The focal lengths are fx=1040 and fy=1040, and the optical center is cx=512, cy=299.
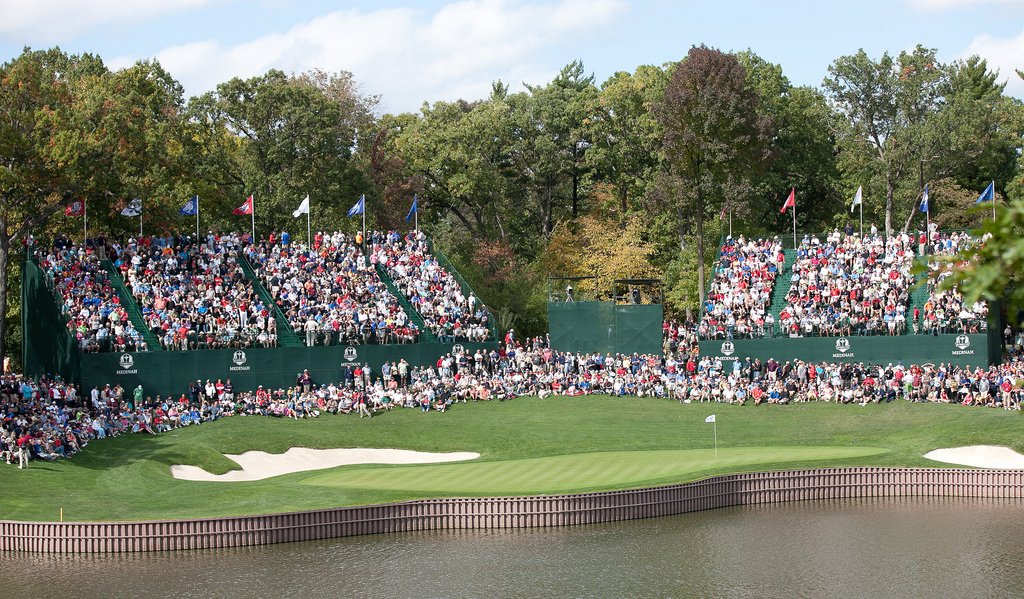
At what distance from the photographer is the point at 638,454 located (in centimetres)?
3481

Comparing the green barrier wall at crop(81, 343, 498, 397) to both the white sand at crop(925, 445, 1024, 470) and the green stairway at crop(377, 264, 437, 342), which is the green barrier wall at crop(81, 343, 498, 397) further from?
the white sand at crop(925, 445, 1024, 470)

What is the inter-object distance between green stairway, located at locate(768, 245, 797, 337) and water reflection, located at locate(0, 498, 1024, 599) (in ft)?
64.4

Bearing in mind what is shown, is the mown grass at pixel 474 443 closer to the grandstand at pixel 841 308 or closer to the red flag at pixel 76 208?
the grandstand at pixel 841 308

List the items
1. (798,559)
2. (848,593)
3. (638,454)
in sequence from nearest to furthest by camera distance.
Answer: (848,593)
(798,559)
(638,454)

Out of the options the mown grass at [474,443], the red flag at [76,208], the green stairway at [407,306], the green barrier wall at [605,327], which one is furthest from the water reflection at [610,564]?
the red flag at [76,208]

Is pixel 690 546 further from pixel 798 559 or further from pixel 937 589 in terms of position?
pixel 937 589

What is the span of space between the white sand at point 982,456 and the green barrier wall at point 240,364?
1955cm

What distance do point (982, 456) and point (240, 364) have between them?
26.9 metres

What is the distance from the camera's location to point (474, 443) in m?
37.2

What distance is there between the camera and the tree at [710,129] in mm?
52250

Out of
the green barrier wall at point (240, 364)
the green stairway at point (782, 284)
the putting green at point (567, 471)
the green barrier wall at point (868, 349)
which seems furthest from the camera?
the green stairway at point (782, 284)

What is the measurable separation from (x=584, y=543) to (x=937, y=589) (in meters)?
7.83

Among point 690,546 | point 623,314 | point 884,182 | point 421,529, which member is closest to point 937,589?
point 690,546

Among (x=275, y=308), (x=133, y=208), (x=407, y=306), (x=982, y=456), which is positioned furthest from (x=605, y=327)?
(x=133, y=208)
